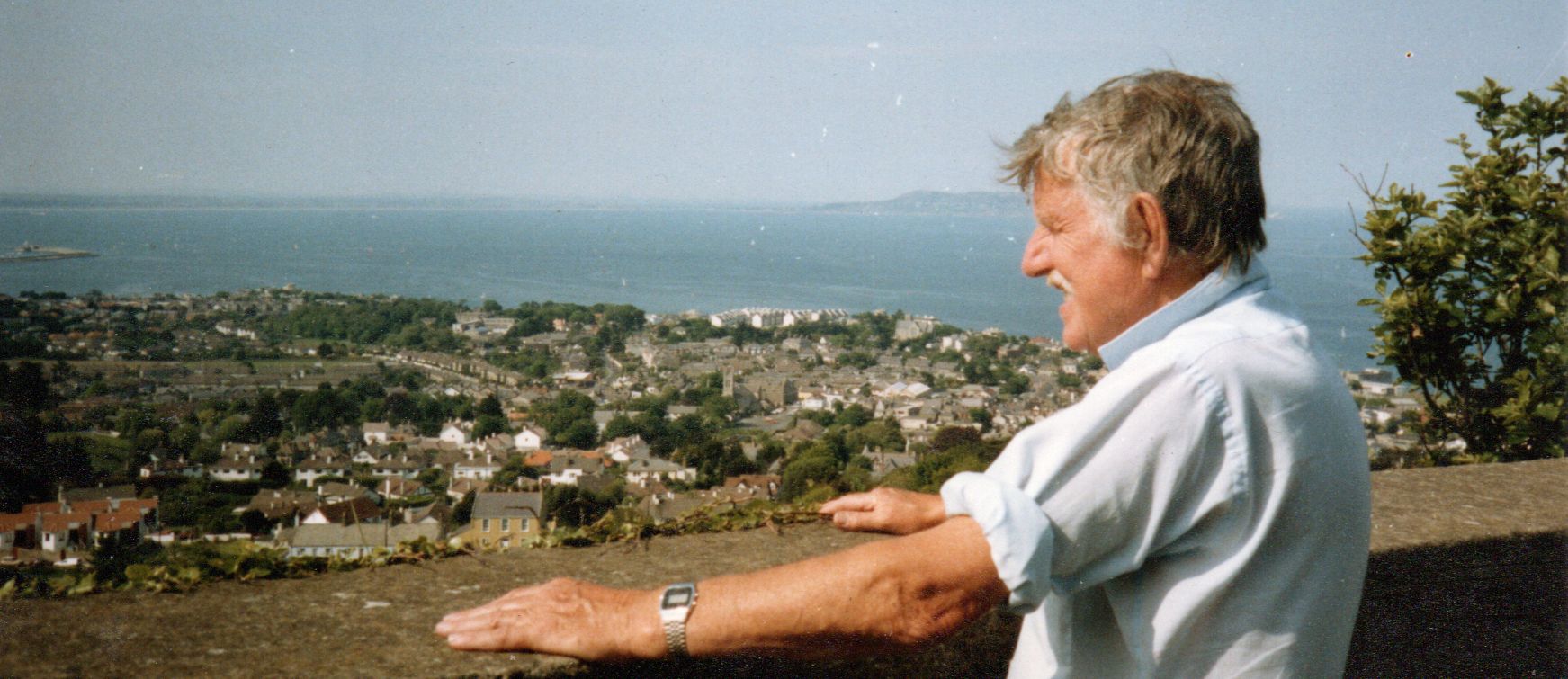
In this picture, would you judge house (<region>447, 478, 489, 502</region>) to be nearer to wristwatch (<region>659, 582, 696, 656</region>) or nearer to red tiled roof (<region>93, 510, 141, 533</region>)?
red tiled roof (<region>93, 510, 141, 533</region>)

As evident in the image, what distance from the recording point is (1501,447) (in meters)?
4.58

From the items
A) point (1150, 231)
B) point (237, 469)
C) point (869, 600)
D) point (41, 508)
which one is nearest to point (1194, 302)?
point (1150, 231)

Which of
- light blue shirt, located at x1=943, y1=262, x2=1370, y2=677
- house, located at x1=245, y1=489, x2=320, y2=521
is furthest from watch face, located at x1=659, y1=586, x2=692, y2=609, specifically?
house, located at x1=245, y1=489, x2=320, y2=521

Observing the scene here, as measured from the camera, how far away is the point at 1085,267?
5.45 ft

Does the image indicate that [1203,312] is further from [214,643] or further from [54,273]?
[54,273]

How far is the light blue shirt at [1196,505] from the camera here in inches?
53.4

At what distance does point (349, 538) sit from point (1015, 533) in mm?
1521

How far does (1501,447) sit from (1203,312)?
3878 mm

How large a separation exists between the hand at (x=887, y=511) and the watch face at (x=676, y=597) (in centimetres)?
70

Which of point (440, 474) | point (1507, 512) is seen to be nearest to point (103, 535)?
point (440, 474)

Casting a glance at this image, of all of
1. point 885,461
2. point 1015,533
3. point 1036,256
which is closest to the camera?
point 1015,533

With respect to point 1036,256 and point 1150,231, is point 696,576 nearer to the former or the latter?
point 1036,256

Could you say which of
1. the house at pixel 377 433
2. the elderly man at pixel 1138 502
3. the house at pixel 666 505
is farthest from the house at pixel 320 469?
the elderly man at pixel 1138 502

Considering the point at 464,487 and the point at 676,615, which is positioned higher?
the point at 676,615
